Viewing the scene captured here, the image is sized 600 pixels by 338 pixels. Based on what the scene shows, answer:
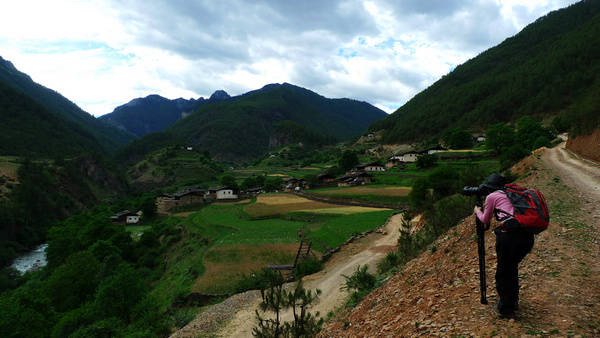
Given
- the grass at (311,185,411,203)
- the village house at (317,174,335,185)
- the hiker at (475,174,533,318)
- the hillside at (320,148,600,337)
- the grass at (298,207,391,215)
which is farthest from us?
the village house at (317,174,335,185)

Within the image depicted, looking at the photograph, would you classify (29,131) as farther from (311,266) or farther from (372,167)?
(311,266)

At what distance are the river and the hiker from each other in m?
72.3

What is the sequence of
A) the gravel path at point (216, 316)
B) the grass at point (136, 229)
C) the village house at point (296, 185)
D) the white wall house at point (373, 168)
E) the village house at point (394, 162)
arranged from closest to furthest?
the gravel path at point (216, 316) < the grass at point (136, 229) < the village house at point (296, 185) < the white wall house at point (373, 168) < the village house at point (394, 162)

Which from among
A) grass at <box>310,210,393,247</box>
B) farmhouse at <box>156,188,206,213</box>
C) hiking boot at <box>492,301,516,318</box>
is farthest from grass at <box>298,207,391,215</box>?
farmhouse at <box>156,188,206,213</box>

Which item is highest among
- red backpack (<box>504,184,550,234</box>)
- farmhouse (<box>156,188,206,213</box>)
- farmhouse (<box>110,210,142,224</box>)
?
red backpack (<box>504,184,550,234</box>)

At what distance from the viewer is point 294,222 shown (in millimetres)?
46031

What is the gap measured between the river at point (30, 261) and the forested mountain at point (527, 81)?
5411 inches

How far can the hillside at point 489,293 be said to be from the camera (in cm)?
500

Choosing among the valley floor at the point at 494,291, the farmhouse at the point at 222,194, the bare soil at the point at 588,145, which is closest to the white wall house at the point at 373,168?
the farmhouse at the point at 222,194

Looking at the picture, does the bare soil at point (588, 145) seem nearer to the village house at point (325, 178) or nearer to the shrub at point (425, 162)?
the shrub at point (425, 162)

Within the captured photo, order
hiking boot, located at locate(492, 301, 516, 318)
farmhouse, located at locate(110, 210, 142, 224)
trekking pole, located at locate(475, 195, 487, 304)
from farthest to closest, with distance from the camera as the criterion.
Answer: farmhouse, located at locate(110, 210, 142, 224) < trekking pole, located at locate(475, 195, 487, 304) < hiking boot, located at locate(492, 301, 516, 318)

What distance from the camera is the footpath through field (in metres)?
16.9

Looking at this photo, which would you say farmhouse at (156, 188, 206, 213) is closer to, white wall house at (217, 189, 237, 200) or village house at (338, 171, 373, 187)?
white wall house at (217, 189, 237, 200)

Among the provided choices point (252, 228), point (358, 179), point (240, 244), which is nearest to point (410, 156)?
point (358, 179)
